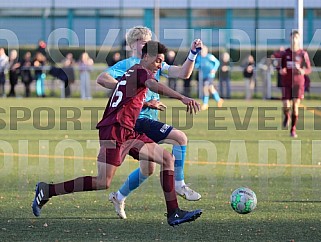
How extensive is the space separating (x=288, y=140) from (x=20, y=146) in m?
5.05

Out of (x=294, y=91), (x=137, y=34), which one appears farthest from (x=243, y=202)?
(x=294, y=91)

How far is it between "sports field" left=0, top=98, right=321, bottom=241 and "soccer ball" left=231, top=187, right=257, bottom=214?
11 centimetres

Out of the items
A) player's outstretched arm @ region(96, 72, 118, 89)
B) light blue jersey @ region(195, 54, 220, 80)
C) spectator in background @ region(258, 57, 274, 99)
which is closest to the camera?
player's outstretched arm @ region(96, 72, 118, 89)

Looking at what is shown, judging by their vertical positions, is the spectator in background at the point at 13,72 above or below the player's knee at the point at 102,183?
above

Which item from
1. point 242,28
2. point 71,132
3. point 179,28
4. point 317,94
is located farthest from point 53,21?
point 71,132

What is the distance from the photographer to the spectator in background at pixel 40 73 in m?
32.5

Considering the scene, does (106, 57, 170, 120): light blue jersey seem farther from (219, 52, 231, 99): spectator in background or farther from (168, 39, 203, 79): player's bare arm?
(219, 52, 231, 99): spectator in background

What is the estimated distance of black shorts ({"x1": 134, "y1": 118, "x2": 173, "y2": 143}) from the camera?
27.4ft

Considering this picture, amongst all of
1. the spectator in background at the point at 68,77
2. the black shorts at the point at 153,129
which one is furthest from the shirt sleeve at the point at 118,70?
the spectator in background at the point at 68,77

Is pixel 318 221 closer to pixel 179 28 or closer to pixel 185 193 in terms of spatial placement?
pixel 185 193

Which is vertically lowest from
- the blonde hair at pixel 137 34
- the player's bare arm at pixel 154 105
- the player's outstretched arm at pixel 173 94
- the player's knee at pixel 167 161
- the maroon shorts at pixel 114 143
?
the player's knee at pixel 167 161

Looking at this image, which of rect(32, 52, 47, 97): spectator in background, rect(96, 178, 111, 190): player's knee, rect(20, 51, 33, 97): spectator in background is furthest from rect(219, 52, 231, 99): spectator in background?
rect(96, 178, 111, 190): player's knee

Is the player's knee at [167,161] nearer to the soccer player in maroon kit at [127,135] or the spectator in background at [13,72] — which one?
the soccer player in maroon kit at [127,135]

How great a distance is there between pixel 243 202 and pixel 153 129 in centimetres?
110
